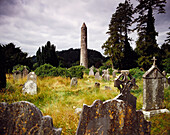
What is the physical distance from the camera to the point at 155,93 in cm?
323

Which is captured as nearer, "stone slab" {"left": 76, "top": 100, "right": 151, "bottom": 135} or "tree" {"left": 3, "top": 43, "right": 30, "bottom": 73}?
"stone slab" {"left": 76, "top": 100, "right": 151, "bottom": 135}

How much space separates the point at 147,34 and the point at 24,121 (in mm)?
18164

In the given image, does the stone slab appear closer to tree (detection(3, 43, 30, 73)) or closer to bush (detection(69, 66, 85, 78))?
bush (detection(69, 66, 85, 78))

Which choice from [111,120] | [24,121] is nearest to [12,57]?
[24,121]

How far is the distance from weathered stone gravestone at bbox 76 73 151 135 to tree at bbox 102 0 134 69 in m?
18.2

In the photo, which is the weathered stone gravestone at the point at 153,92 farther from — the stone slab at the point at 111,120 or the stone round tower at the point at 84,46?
the stone round tower at the point at 84,46

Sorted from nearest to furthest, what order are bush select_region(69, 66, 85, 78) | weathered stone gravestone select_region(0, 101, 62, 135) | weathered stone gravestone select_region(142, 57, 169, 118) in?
weathered stone gravestone select_region(0, 101, 62, 135) → weathered stone gravestone select_region(142, 57, 169, 118) → bush select_region(69, 66, 85, 78)

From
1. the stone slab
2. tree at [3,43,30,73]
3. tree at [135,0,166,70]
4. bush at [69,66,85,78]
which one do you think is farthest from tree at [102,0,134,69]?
the stone slab

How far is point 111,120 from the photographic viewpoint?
1.33 m

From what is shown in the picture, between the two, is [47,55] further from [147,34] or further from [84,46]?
[147,34]

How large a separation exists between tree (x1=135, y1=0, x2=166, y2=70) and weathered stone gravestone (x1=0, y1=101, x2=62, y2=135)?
16175mm

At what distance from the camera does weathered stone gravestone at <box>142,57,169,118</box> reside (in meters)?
3.15

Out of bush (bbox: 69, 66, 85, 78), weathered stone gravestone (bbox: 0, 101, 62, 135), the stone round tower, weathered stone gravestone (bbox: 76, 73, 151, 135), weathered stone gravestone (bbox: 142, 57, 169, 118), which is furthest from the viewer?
the stone round tower

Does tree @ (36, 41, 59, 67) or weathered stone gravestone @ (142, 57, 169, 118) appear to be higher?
tree @ (36, 41, 59, 67)
